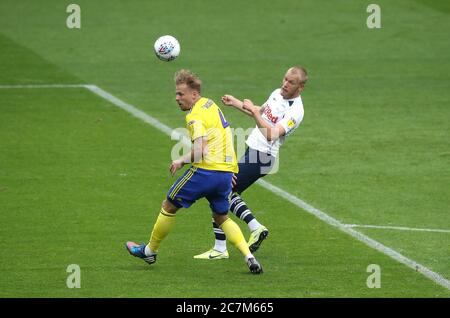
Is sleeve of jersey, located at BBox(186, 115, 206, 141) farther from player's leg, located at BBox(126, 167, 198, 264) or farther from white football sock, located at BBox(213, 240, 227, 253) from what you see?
white football sock, located at BBox(213, 240, 227, 253)

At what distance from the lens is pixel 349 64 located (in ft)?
80.8

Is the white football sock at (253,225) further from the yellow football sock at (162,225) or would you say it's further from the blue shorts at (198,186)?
the yellow football sock at (162,225)

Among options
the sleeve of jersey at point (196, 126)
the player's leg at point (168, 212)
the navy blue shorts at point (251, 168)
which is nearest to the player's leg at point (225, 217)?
the player's leg at point (168, 212)

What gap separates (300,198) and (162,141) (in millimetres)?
4084

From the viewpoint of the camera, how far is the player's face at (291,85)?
12.8 meters

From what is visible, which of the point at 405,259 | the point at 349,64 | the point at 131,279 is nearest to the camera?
the point at 131,279

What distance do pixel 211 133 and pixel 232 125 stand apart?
7990mm

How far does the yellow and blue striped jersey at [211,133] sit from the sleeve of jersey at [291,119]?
1.11 metres

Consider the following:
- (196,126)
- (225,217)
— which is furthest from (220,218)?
(196,126)

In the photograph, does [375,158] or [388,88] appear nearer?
[375,158]
